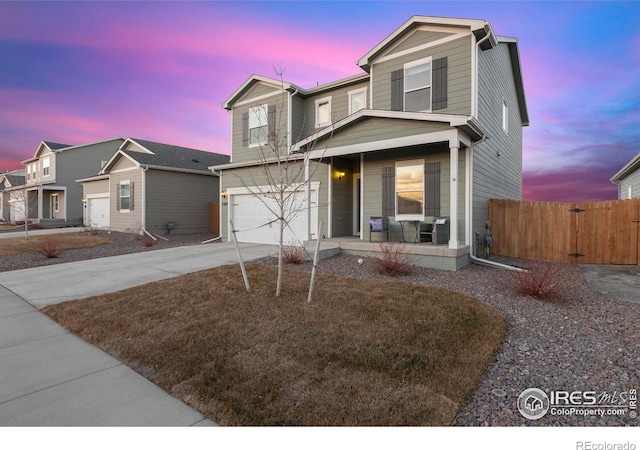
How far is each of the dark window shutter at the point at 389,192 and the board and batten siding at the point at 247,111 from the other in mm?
4695

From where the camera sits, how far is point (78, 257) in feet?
35.5

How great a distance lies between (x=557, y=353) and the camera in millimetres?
3484

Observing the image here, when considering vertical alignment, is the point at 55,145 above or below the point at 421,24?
above

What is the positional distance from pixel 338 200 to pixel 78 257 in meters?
9.28

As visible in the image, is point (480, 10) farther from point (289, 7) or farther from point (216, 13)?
point (216, 13)

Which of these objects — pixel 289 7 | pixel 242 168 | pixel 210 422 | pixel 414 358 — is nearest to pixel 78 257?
pixel 242 168

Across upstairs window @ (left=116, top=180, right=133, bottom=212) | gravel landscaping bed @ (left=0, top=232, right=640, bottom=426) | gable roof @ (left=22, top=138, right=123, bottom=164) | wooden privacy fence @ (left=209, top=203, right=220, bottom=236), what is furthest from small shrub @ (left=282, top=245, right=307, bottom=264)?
gable roof @ (left=22, top=138, right=123, bottom=164)

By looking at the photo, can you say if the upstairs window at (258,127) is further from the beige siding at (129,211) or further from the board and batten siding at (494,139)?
the board and batten siding at (494,139)

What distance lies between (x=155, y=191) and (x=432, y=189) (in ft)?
47.7

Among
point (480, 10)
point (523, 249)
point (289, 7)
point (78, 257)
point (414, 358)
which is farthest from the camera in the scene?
point (78, 257)

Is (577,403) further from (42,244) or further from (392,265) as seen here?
(42,244)

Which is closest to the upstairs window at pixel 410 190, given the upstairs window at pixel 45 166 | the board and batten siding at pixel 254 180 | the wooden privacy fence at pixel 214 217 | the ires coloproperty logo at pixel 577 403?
the board and batten siding at pixel 254 180

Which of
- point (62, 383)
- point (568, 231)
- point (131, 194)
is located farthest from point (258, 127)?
point (62, 383)
